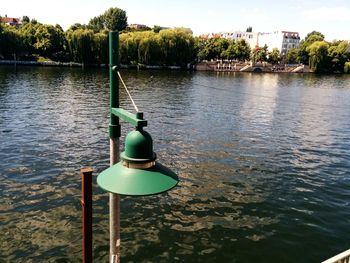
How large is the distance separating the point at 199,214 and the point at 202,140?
14076mm

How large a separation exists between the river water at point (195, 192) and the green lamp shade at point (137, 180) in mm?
10096

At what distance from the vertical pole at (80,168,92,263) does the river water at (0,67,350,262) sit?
21.5 feet

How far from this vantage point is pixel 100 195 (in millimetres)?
18031

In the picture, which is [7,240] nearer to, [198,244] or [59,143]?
[198,244]

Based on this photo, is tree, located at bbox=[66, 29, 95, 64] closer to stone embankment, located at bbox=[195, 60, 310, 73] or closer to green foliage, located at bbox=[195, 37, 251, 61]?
stone embankment, located at bbox=[195, 60, 310, 73]

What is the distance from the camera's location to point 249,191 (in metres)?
19.3

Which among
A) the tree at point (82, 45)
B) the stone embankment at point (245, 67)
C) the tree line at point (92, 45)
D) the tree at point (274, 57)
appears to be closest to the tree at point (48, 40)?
the tree line at point (92, 45)

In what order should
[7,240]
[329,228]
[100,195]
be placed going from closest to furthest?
[7,240] < [329,228] < [100,195]

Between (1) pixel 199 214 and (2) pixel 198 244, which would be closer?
(2) pixel 198 244

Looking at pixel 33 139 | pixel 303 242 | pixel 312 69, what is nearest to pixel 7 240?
pixel 303 242

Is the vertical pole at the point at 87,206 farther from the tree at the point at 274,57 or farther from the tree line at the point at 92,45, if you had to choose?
the tree at the point at 274,57

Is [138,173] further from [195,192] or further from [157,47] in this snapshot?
[157,47]

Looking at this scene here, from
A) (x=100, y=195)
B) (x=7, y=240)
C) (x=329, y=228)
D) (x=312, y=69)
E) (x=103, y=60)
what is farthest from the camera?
(x=312, y=69)

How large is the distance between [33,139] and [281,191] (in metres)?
19.7
